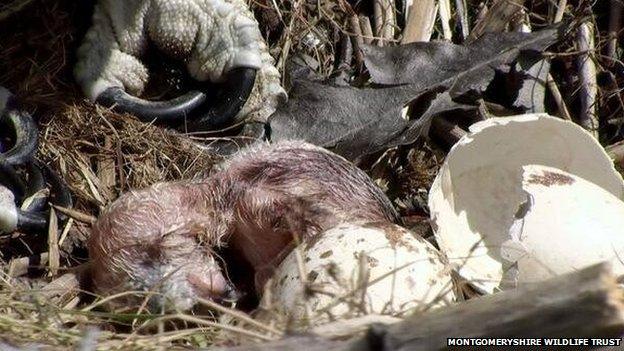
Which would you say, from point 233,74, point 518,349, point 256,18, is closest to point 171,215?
point 233,74

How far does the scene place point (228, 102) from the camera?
234cm

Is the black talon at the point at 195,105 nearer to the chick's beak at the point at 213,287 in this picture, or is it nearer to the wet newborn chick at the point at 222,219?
the wet newborn chick at the point at 222,219

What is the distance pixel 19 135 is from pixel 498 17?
1030mm

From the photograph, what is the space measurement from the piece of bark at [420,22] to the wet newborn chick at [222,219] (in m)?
0.54

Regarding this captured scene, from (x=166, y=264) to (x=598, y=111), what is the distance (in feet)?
3.41

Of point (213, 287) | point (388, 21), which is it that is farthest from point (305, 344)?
point (388, 21)

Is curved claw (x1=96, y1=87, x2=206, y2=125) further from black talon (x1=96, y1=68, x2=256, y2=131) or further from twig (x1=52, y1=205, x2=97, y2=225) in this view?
twig (x1=52, y1=205, x2=97, y2=225)

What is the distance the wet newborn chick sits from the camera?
1.90m

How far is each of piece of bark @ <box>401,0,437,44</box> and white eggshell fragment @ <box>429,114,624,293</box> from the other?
16.3 inches

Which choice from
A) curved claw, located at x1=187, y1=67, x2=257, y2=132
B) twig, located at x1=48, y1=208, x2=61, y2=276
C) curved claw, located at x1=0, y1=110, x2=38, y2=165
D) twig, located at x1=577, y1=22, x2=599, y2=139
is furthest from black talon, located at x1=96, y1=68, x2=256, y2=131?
twig, located at x1=577, y1=22, x2=599, y2=139

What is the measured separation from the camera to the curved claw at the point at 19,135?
2176 millimetres

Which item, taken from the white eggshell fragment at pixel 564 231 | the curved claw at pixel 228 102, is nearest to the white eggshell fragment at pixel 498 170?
the white eggshell fragment at pixel 564 231

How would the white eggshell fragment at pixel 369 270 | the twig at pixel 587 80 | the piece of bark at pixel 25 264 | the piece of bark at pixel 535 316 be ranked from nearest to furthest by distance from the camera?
the piece of bark at pixel 535 316
the white eggshell fragment at pixel 369 270
the piece of bark at pixel 25 264
the twig at pixel 587 80

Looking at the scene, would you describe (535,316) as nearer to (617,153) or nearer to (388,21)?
(617,153)
